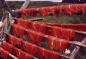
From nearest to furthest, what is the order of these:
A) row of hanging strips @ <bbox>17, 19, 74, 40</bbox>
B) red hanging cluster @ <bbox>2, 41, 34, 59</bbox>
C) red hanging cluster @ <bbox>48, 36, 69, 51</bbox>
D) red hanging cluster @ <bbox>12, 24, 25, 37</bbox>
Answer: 1. red hanging cluster @ <bbox>48, 36, 69, 51</bbox>
2. row of hanging strips @ <bbox>17, 19, 74, 40</bbox>
3. red hanging cluster @ <bbox>2, 41, 34, 59</bbox>
4. red hanging cluster @ <bbox>12, 24, 25, 37</bbox>

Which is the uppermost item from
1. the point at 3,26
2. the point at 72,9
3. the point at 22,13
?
the point at 72,9

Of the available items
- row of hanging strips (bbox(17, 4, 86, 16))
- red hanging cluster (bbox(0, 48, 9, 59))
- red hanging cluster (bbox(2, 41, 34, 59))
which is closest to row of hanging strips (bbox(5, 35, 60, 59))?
red hanging cluster (bbox(2, 41, 34, 59))

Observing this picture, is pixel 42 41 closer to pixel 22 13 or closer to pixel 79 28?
pixel 79 28

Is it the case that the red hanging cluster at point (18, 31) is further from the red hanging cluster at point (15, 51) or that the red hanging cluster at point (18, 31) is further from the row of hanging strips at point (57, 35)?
the row of hanging strips at point (57, 35)

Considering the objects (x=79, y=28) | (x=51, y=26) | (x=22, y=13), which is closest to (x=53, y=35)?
(x=51, y=26)

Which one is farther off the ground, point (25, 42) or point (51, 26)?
point (51, 26)

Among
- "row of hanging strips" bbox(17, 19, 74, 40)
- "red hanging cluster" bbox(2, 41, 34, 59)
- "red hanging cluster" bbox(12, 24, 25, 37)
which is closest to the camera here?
"row of hanging strips" bbox(17, 19, 74, 40)

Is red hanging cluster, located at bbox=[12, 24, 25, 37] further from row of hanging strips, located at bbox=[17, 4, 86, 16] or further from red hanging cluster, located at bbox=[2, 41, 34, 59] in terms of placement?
row of hanging strips, located at bbox=[17, 4, 86, 16]

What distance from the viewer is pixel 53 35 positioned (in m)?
5.61

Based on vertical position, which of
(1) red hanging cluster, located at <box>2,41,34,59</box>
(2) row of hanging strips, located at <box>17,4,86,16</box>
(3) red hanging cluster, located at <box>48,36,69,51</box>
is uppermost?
(2) row of hanging strips, located at <box>17,4,86,16</box>

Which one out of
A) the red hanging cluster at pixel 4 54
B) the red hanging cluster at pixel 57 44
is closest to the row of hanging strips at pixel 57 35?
the red hanging cluster at pixel 57 44

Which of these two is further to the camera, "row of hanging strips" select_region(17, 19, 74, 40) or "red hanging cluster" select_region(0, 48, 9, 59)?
"red hanging cluster" select_region(0, 48, 9, 59)

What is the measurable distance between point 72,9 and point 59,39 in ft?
3.29

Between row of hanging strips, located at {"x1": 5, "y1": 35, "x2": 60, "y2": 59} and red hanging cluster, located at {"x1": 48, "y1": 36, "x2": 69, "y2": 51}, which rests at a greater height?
red hanging cluster, located at {"x1": 48, "y1": 36, "x2": 69, "y2": 51}
